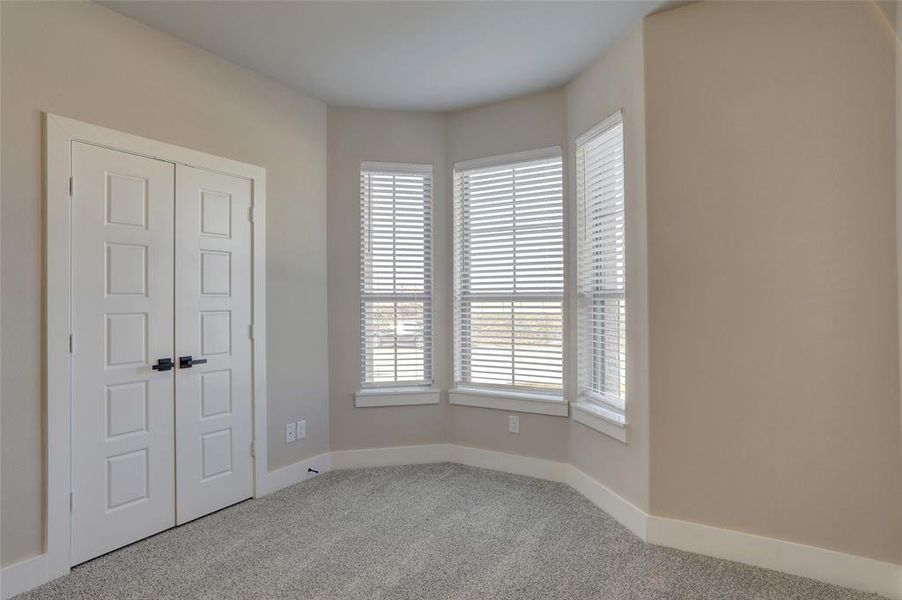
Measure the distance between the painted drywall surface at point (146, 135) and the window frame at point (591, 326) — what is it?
1917mm

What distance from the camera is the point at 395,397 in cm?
391

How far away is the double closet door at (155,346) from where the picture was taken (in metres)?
2.50

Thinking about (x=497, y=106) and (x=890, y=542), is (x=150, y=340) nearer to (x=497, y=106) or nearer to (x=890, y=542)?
(x=497, y=106)

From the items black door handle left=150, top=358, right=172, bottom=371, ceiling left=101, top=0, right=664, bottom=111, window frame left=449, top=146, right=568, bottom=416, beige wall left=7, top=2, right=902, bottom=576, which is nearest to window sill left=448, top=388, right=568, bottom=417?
window frame left=449, top=146, right=568, bottom=416

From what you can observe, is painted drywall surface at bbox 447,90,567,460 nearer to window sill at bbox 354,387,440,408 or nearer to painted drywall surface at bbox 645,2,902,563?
window sill at bbox 354,387,440,408

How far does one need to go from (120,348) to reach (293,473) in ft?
4.86

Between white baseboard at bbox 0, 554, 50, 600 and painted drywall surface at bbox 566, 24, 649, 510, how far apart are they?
2981 mm

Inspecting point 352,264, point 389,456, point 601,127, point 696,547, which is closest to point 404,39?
point 601,127

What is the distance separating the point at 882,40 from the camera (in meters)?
2.19

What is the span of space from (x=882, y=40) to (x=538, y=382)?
2.62 metres

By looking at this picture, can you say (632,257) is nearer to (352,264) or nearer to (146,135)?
(352,264)

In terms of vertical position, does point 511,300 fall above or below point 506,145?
below

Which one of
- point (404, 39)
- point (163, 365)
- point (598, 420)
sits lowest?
point (598, 420)

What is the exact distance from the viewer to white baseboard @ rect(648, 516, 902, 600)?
2.20 metres
